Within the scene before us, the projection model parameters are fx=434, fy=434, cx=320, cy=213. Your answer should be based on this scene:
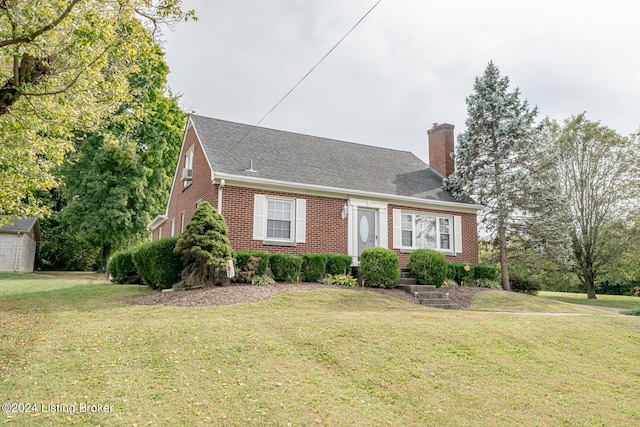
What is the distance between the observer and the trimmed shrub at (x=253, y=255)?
39.7ft

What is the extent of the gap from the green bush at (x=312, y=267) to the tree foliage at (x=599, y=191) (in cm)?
1479

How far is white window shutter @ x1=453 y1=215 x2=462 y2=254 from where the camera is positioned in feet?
54.9

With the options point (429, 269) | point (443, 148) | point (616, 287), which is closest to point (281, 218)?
point (429, 269)

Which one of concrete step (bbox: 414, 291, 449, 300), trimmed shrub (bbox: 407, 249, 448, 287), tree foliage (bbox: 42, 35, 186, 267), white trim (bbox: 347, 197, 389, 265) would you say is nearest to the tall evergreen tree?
white trim (bbox: 347, 197, 389, 265)

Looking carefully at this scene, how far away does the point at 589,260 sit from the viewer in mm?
21891

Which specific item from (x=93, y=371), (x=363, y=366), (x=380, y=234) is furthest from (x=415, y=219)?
(x=93, y=371)

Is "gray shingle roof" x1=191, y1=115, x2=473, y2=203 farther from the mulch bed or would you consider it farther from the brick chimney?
the mulch bed

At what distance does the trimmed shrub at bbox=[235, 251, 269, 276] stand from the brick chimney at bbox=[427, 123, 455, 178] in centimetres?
1005

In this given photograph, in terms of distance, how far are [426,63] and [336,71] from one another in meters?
2.01

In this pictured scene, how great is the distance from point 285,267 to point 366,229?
3946 millimetres

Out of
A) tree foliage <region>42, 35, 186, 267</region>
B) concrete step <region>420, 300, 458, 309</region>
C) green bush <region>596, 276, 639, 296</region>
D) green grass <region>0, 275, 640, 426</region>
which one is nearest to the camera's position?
green grass <region>0, 275, 640, 426</region>

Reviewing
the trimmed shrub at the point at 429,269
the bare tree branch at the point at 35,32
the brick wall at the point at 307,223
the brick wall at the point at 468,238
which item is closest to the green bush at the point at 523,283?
the brick wall at the point at 468,238

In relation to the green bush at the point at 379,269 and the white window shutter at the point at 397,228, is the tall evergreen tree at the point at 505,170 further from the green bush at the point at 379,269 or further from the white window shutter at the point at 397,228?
the green bush at the point at 379,269

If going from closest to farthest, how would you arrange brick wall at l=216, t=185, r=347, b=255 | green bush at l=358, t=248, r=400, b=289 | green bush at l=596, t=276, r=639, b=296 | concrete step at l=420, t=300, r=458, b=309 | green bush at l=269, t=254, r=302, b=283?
1. concrete step at l=420, t=300, r=458, b=309
2. green bush at l=269, t=254, r=302, b=283
3. green bush at l=358, t=248, r=400, b=289
4. brick wall at l=216, t=185, r=347, b=255
5. green bush at l=596, t=276, r=639, b=296
